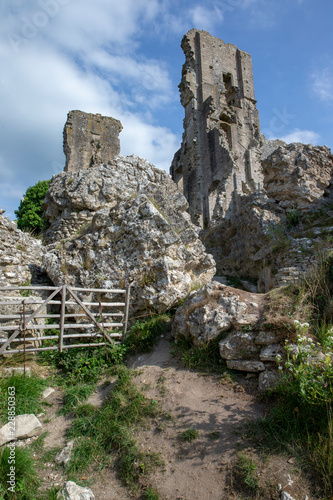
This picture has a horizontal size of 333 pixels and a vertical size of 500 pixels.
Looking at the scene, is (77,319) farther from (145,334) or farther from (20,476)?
(20,476)

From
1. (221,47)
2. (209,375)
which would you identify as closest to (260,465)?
(209,375)

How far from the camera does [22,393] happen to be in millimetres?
5203

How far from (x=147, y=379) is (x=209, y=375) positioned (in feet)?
3.48

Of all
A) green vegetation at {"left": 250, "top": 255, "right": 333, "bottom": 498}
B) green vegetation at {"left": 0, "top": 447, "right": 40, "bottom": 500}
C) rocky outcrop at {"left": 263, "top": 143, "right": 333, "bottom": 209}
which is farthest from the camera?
rocky outcrop at {"left": 263, "top": 143, "right": 333, "bottom": 209}

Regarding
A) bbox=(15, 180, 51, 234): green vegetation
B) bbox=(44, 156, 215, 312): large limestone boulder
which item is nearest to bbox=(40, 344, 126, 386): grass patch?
bbox=(44, 156, 215, 312): large limestone boulder

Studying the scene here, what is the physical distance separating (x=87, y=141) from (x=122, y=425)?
2102 centimetres

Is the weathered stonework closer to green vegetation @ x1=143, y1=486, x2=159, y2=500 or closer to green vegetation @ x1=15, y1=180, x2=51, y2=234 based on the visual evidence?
green vegetation @ x1=15, y1=180, x2=51, y2=234

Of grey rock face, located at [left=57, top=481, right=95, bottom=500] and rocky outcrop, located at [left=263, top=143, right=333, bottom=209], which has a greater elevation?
rocky outcrop, located at [left=263, top=143, right=333, bottom=209]

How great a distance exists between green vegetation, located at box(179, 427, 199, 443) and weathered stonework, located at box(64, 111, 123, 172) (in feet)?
65.3

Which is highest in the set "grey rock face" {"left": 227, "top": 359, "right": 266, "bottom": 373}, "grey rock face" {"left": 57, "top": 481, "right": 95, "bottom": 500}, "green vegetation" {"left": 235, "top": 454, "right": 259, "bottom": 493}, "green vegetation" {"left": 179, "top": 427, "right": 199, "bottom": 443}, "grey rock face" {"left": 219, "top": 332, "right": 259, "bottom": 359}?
"grey rock face" {"left": 219, "top": 332, "right": 259, "bottom": 359}

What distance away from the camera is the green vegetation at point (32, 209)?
877 inches

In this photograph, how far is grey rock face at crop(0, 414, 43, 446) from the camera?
4457 millimetres

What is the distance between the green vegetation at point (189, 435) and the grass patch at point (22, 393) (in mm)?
2453

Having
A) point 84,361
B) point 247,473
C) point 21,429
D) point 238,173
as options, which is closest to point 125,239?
point 84,361
